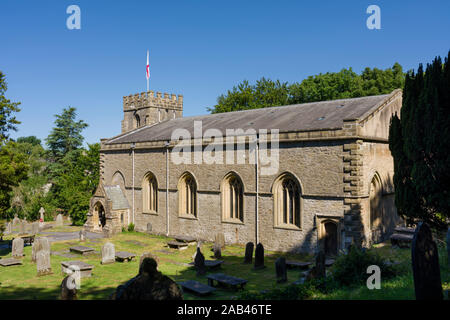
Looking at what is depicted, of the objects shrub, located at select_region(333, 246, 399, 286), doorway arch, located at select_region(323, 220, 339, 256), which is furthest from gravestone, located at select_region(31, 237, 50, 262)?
doorway arch, located at select_region(323, 220, 339, 256)

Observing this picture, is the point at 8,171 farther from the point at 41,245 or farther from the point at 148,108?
the point at 148,108

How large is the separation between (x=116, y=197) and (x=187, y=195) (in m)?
7.14

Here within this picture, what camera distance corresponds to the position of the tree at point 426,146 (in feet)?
45.1

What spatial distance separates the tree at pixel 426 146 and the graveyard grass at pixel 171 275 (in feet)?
6.98

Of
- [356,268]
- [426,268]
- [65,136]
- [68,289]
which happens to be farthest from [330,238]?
[65,136]

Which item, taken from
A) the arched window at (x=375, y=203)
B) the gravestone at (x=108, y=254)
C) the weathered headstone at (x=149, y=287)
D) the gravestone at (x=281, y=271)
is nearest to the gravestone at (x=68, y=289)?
the weathered headstone at (x=149, y=287)

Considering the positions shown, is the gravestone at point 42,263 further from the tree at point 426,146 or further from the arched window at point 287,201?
the tree at point 426,146

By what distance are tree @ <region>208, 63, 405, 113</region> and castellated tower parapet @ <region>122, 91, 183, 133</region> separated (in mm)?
9706

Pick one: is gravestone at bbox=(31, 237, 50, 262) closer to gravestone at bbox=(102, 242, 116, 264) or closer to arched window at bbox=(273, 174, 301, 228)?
gravestone at bbox=(102, 242, 116, 264)

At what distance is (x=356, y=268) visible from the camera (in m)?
12.6
